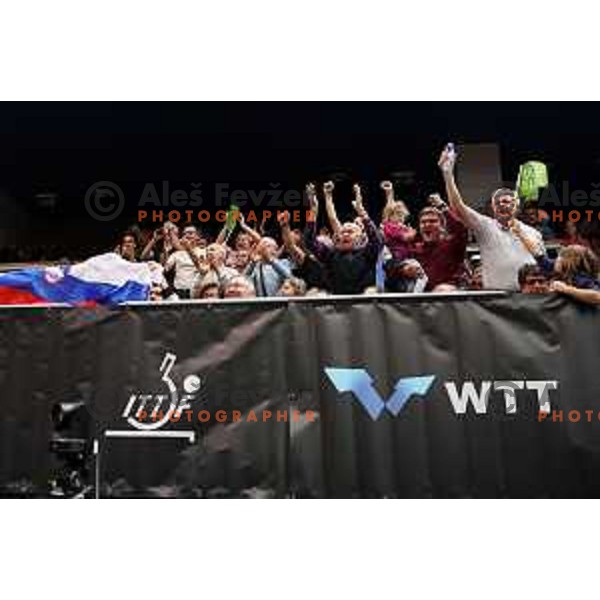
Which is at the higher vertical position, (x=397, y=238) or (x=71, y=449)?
(x=397, y=238)

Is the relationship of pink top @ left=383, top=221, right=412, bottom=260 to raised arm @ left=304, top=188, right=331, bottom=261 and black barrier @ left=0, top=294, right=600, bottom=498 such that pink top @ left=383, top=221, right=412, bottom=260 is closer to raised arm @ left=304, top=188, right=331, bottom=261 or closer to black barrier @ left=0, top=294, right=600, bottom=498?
raised arm @ left=304, top=188, right=331, bottom=261

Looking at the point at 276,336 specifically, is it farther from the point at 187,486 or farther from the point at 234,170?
the point at 234,170

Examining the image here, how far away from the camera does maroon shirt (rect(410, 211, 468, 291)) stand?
5.77 metres

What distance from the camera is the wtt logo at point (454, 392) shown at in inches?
189

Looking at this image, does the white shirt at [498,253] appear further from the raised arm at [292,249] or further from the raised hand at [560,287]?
the raised arm at [292,249]

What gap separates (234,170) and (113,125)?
258cm

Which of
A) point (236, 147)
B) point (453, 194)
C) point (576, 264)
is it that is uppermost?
point (236, 147)

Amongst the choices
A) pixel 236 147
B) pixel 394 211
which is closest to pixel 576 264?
pixel 394 211

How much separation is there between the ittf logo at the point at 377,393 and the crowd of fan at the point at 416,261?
0.84m

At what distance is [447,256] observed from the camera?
582 cm

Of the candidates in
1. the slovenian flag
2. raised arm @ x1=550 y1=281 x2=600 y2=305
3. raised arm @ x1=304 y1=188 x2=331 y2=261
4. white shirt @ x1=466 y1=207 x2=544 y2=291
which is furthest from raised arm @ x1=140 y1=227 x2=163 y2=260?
raised arm @ x1=550 y1=281 x2=600 y2=305

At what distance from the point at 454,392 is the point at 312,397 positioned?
977mm

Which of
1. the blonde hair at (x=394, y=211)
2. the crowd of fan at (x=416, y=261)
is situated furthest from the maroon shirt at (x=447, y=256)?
the blonde hair at (x=394, y=211)

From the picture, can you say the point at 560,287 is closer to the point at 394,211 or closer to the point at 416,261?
the point at 416,261
